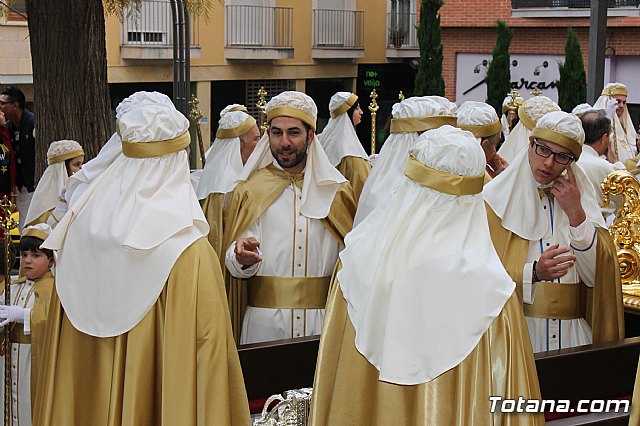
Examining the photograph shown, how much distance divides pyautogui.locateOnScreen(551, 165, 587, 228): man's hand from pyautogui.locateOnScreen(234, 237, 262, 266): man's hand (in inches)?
57.5

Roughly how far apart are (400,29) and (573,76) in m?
8.79

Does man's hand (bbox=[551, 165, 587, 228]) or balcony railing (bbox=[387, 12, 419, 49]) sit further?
balcony railing (bbox=[387, 12, 419, 49])

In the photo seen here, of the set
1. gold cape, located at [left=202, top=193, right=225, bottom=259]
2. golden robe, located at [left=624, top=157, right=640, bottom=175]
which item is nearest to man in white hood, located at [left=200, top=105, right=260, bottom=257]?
gold cape, located at [left=202, top=193, right=225, bottom=259]

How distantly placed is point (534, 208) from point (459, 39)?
2424cm

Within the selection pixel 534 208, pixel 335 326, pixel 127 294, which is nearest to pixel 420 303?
pixel 335 326

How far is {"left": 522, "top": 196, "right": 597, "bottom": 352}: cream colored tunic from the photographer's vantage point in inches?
211

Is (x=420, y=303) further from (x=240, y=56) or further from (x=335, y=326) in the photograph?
(x=240, y=56)

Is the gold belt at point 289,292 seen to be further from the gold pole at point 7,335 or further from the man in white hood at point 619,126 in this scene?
the man in white hood at point 619,126

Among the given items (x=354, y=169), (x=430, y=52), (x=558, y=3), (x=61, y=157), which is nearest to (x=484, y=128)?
(x=354, y=169)

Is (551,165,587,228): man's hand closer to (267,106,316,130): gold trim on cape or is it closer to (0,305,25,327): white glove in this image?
(267,106,316,130): gold trim on cape

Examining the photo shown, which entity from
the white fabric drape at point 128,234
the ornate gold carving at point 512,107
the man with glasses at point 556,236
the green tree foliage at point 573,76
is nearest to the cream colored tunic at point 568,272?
the man with glasses at point 556,236

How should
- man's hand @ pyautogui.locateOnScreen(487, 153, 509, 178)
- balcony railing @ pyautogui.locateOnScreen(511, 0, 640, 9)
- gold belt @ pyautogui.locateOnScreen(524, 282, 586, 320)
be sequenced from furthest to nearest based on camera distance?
1. balcony railing @ pyautogui.locateOnScreen(511, 0, 640, 9)
2. man's hand @ pyautogui.locateOnScreen(487, 153, 509, 178)
3. gold belt @ pyautogui.locateOnScreen(524, 282, 586, 320)

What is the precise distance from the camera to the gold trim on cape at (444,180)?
12.7ft

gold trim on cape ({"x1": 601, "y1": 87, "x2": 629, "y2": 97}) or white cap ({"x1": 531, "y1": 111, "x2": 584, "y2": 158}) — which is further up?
white cap ({"x1": 531, "y1": 111, "x2": 584, "y2": 158})
